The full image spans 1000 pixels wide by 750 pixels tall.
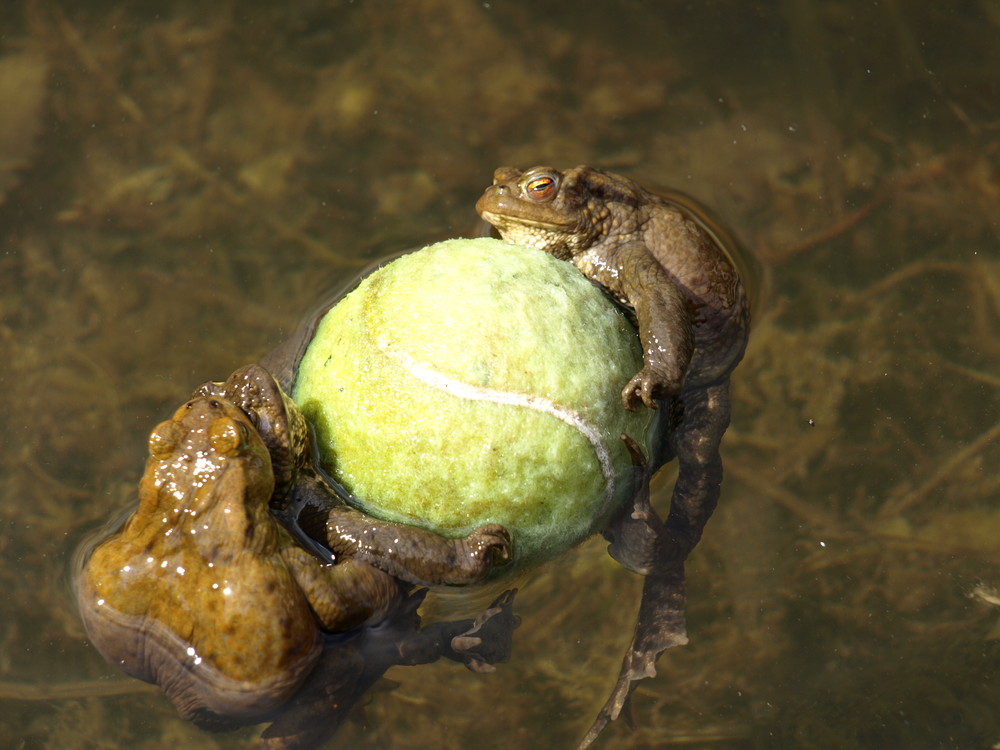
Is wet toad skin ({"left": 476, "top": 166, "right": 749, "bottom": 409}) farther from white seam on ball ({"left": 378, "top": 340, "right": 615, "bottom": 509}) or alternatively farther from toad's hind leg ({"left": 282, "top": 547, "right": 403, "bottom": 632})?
toad's hind leg ({"left": 282, "top": 547, "right": 403, "bottom": 632})

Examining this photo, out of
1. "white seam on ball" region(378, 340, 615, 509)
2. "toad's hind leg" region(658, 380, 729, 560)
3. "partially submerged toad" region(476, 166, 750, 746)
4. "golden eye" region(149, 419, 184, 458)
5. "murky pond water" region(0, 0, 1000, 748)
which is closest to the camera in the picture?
"white seam on ball" region(378, 340, 615, 509)

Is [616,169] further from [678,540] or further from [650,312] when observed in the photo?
[678,540]

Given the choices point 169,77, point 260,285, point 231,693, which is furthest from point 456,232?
point 231,693

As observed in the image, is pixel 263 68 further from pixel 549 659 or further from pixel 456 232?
pixel 549 659

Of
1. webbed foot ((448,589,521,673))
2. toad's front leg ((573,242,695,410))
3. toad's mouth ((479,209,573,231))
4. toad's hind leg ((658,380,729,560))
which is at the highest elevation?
toad's mouth ((479,209,573,231))

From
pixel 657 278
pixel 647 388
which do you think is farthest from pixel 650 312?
pixel 647 388

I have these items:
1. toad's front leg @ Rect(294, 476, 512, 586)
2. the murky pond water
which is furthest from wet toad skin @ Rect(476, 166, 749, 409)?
toad's front leg @ Rect(294, 476, 512, 586)
